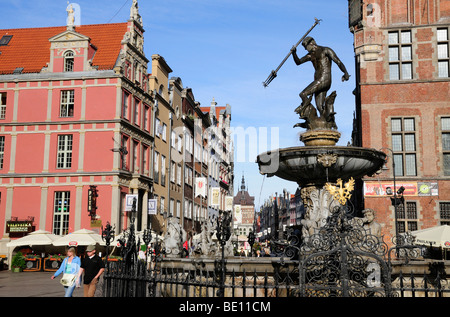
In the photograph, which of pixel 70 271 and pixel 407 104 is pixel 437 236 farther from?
pixel 70 271

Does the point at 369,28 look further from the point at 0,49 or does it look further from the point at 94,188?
the point at 0,49

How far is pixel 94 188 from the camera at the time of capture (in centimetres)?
3238

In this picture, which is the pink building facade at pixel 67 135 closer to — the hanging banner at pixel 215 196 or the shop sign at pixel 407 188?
the shop sign at pixel 407 188

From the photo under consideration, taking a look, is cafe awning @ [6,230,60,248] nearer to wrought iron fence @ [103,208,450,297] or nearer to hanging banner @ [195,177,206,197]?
wrought iron fence @ [103,208,450,297]

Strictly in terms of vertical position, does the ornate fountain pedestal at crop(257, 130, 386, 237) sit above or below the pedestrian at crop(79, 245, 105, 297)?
above

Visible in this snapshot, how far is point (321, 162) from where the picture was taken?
1148 cm

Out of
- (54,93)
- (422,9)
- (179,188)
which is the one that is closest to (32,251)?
(54,93)

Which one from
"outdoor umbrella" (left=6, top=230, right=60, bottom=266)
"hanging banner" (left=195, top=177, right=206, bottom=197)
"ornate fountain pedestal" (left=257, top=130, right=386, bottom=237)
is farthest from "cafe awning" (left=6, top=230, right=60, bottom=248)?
"hanging banner" (left=195, top=177, right=206, bottom=197)

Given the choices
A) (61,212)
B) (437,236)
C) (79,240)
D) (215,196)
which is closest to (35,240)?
(79,240)

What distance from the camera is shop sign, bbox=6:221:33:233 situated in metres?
32.3

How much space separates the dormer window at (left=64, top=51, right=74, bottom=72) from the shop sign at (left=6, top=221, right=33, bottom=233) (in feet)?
34.8

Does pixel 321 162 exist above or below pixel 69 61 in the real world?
below

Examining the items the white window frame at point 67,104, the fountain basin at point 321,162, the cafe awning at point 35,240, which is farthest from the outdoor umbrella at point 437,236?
the white window frame at point 67,104

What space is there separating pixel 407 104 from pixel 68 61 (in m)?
22.6
